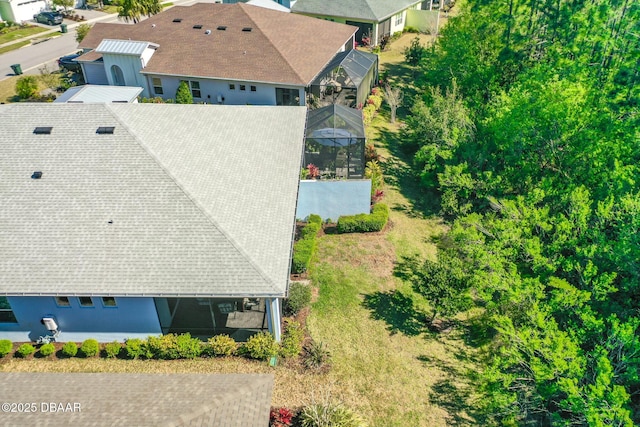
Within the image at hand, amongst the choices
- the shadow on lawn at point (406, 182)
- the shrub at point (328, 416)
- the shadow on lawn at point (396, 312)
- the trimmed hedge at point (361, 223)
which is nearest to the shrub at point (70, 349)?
the shrub at point (328, 416)

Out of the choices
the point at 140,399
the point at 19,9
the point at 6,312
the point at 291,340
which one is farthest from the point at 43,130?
the point at 19,9

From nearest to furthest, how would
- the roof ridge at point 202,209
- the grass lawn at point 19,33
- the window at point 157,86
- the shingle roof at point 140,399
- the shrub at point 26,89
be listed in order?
the shingle roof at point 140,399
the roof ridge at point 202,209
the window at point 157,86
the shrub at point 26,89
the grass lawn at point 19,33

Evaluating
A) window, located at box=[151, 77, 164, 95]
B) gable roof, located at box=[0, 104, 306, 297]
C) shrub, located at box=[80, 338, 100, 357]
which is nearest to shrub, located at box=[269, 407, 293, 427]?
gable roof, located at box=[0, 104, 306, 297]

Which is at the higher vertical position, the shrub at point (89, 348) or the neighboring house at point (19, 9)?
the neighboring house at point (19, 9)

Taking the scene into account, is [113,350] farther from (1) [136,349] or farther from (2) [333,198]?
(2) [333,198]

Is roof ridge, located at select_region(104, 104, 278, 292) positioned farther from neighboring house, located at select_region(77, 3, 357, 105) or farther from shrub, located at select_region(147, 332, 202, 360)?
neighboring house, located at select_region(77, 3, 357, 105)

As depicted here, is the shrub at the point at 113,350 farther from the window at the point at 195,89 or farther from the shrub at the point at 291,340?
the window at the point at 195,89
